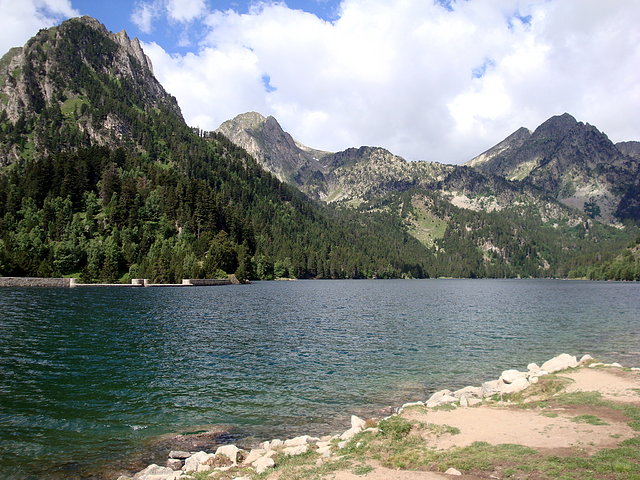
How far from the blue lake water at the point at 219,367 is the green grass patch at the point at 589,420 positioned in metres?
12.6

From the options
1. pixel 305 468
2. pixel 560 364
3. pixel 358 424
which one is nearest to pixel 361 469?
pixel 305 468

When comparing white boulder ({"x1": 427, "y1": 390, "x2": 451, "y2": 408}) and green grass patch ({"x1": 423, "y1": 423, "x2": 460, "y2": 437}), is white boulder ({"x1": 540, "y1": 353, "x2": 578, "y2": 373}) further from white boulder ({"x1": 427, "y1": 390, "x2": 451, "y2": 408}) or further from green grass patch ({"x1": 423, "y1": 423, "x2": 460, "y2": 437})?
green grass patch ({"x1": 423, "y1": 423, "x2": 460, "y2": 437})

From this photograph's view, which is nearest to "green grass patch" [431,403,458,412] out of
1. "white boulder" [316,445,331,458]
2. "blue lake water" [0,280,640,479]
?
"blue lake water" [0,280,640,479]

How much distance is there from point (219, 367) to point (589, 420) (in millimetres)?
29675

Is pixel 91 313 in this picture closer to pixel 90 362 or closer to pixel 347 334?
pixel 90 362

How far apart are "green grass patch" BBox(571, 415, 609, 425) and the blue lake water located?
12.6m

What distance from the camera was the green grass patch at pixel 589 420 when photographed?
20.2 m

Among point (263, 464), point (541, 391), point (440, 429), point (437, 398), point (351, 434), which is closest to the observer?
point (263, 464)

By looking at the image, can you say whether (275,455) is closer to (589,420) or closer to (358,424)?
(358,424)

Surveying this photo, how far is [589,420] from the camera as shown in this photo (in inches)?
811

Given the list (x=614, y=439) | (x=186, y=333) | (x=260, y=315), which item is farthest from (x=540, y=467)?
(x=260, y=315)

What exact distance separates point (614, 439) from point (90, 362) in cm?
4113

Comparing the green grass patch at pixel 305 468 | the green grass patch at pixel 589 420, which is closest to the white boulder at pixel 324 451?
the green grass patch at pixel 305 468

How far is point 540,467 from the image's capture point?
1502cm
